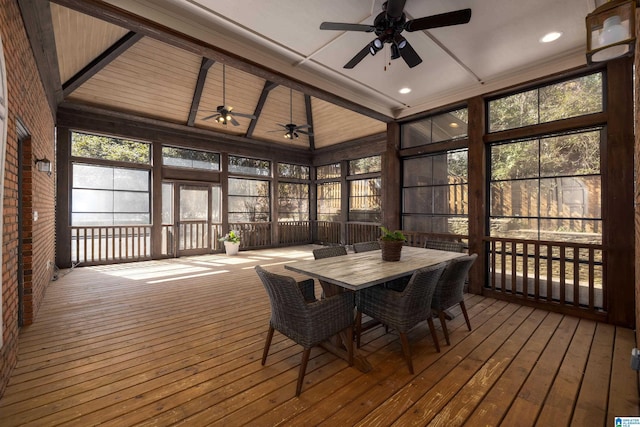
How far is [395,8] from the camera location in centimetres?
220

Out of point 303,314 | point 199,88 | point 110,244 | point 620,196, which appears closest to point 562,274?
point 620,196

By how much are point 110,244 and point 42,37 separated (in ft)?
14.4

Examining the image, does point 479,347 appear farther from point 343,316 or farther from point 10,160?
point 10,160

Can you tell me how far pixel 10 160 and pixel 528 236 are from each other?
5620 mm

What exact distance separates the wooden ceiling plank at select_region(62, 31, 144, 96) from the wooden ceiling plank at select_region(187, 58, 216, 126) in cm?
139

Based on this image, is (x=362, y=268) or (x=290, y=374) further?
(x=362, y=268)

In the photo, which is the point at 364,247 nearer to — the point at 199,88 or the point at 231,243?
the point at 231,243

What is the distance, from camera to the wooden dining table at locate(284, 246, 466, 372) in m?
2.13

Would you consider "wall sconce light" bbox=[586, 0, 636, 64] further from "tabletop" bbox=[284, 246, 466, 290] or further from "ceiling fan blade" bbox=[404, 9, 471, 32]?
"tabletop" bbox=[284, 246, 466, 290]

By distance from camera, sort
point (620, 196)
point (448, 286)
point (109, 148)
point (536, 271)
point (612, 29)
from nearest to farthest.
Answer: point (612, 29) → point (448, 286) → point (620, 196) → point (536, 271) → point (109, 148)

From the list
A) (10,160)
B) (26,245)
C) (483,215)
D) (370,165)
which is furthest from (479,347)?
(370,165)

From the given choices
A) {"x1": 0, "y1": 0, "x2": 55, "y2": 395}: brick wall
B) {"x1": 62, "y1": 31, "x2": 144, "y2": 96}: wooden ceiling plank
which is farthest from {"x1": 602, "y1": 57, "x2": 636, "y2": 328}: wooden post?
{"x1": 62, "y1": 31, "x2": 144, "y2": 96}: wooden ceiling plank

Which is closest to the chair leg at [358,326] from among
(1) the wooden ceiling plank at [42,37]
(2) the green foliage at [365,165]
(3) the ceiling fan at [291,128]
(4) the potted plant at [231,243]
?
(1) the wooden ceiling plank at [42,37]

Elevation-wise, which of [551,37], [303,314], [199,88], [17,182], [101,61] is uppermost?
[199,88]
